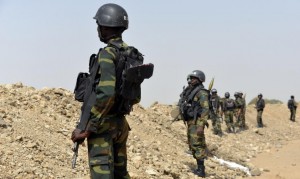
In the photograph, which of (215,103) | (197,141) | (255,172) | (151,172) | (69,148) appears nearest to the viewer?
(151,172)

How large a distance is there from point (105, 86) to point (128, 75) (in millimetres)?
248

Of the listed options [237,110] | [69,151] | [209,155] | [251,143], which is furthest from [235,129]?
[69,151]

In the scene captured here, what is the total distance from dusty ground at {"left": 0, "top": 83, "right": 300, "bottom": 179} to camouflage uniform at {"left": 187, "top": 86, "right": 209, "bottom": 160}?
48 cm

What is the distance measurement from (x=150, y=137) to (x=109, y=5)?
676 cm

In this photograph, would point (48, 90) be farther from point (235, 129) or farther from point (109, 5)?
point (235, 129)

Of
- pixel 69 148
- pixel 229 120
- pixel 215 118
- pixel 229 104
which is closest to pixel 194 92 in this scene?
pixel 69 148

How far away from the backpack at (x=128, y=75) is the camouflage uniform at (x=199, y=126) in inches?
152

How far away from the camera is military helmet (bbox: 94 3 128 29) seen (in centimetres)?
400

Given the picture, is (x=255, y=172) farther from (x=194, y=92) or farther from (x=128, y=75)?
(x=128, y=75)

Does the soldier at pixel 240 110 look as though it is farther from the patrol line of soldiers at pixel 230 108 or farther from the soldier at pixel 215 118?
the soldier at pixel 215 118

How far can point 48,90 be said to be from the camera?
10.1m

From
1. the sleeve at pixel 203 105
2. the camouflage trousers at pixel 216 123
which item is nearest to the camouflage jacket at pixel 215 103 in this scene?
the camouflage trousers at pixel 216 123

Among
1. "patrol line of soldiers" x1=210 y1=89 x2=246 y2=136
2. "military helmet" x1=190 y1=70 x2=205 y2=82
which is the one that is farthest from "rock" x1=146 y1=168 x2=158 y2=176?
"patrol line of soldiers" x1=210 y1=89 x2=246 y2=136

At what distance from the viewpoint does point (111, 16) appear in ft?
13.1
